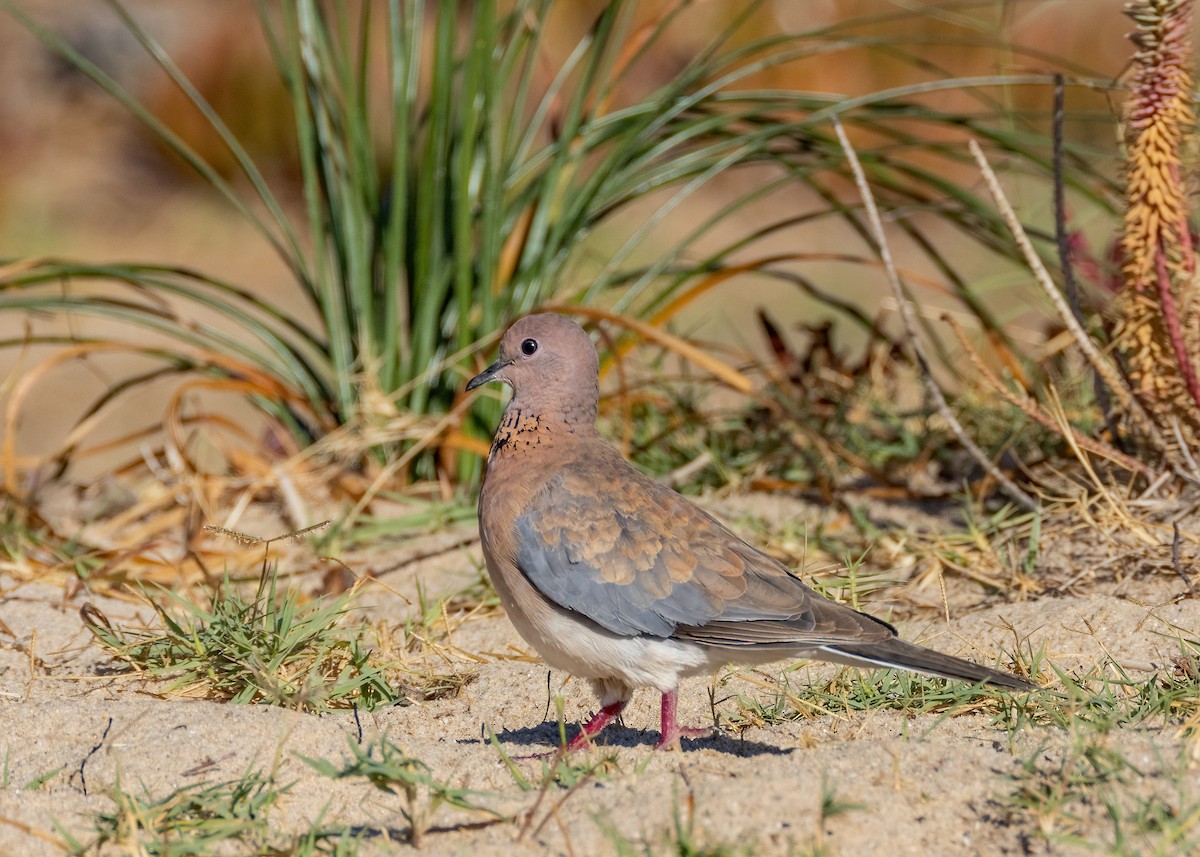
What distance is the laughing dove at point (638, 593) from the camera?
2578 mm

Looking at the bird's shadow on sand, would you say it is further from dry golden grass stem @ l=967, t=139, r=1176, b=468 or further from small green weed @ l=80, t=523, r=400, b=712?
dry golden grass stem @ l=967, t=139, r=1176, b=468

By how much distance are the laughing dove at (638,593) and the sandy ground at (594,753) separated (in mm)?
156

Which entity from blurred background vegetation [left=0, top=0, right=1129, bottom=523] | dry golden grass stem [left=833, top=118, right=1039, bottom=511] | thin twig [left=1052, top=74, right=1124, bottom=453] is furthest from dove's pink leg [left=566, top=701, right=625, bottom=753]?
thin twig [left=1052, top=74, right=1124, bottom=453]

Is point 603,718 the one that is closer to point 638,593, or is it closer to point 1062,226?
point 638,593

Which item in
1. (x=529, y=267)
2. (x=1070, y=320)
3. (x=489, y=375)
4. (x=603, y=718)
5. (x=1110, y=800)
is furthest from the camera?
(x=529, y=267)

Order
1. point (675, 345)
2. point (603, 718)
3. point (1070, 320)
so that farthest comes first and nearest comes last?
point (675, 345) < point (1070, 320) < point (603, 718)

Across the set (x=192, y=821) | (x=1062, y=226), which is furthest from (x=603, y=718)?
(x=1062, y=226)

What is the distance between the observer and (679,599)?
2.66 metres

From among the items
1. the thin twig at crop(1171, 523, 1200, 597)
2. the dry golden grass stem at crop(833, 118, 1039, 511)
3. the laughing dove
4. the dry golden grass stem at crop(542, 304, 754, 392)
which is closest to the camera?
the laughing dove

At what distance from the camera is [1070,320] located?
3285 millimetres

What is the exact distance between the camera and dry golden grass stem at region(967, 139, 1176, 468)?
316 cm

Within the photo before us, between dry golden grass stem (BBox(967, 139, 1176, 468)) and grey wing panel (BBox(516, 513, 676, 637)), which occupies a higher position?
dry golden grass stem (BBox(967, 139, 1176, 468))

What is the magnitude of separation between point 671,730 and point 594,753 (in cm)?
21

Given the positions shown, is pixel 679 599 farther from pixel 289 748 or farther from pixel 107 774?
pixel 107 774
